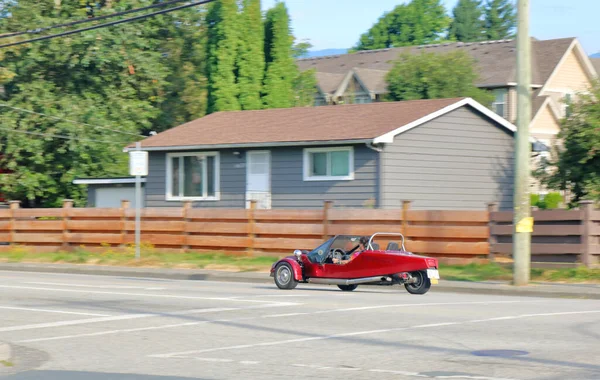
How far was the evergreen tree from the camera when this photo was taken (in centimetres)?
4462

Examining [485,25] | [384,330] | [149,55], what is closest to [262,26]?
[149,55]

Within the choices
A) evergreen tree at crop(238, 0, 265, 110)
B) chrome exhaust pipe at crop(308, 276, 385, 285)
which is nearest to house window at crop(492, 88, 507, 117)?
evergreen tree at crop(238, 0, 265, 110)

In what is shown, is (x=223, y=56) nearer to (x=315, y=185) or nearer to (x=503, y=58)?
(x=315, y=185)

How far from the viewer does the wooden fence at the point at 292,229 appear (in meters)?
22.5

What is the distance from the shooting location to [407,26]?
105562 mm

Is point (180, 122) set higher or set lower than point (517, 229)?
higher

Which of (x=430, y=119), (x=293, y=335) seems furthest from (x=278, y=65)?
(x=293, y=335)

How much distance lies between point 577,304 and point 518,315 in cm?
285

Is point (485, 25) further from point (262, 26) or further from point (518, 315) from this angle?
point (518, 315)

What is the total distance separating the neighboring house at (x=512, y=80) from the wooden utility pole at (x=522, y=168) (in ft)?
92.6

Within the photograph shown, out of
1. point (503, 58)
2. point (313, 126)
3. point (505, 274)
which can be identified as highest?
point (503, 58)

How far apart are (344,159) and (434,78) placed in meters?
16.5

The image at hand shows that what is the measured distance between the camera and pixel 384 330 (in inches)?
499

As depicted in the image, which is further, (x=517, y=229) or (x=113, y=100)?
(x=113, y=100)
